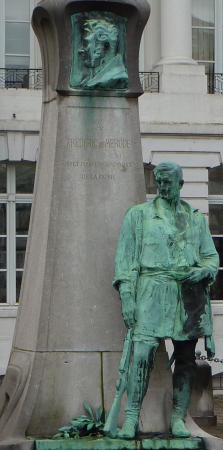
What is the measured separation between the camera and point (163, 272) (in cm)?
1317

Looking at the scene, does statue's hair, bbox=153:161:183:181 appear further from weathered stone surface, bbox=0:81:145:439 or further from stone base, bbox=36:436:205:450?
stone base, bbox=36:436:205:450

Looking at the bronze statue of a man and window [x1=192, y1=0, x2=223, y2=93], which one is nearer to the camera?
the bronze statue of a man

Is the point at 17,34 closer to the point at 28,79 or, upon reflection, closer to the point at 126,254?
the point at 28,79

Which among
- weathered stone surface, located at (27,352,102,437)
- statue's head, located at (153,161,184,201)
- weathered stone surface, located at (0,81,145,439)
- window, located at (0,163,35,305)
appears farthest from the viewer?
window, located at (0,163,35,305)

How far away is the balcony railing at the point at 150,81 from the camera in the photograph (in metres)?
31.9

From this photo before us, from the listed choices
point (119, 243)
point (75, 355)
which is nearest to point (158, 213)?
point (119, 243)

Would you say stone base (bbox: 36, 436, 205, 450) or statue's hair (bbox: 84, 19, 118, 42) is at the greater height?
statue's hair (bbox: 84, 19, 118, 42)

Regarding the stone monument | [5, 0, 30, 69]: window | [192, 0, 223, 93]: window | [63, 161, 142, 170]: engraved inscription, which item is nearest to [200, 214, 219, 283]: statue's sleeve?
the stone monument

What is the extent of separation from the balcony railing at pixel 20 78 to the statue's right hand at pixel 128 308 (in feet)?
61.0

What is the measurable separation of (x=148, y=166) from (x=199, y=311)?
712 inches

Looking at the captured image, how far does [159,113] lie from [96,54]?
17614 mm

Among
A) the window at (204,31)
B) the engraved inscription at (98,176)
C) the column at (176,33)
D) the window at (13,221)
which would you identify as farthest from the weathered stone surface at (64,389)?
the window at (204,31)

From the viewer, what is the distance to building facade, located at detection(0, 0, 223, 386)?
30.8 m

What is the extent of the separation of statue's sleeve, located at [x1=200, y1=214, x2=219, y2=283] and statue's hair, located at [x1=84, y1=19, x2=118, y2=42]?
165cm
